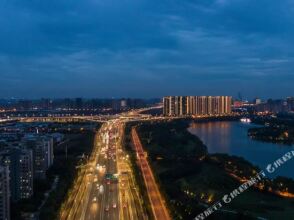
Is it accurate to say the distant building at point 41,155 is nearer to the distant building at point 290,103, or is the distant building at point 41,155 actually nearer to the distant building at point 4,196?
the distant building at point 4,196

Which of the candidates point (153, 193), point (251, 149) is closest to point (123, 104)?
point (251, 149)

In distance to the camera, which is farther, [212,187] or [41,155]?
[41,155]

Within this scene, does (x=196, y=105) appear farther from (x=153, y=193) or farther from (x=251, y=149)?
(x=153, y=193)

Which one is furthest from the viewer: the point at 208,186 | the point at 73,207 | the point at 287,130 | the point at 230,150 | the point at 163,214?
the point at 287,130

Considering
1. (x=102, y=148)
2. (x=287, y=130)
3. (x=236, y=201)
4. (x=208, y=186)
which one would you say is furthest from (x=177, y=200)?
(x=287, y=130)

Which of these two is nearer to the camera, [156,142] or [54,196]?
[54,196]

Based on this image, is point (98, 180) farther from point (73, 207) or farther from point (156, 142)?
point (156, 142)

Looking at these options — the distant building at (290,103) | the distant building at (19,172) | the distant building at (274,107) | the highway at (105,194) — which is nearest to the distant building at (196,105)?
the distant building at (274,107)
